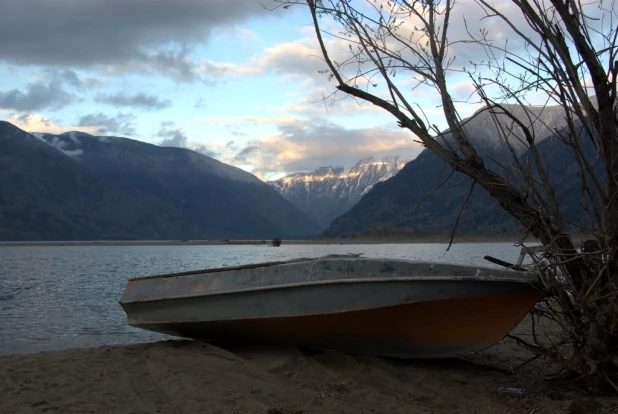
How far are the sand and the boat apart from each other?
0.31 m

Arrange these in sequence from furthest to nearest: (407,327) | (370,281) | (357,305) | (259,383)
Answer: (407,327)
(357,305)
(370,281)
(259,383)

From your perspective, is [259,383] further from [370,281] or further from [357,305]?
[370,281]

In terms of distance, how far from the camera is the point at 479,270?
304 inches

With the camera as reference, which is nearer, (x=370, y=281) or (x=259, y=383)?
(x=259, y=383)

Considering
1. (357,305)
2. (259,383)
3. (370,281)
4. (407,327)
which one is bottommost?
(259,383)

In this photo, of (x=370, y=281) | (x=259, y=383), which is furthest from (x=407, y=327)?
(x=259, y=383)

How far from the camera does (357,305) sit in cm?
820

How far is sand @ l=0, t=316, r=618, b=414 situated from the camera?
666 cm

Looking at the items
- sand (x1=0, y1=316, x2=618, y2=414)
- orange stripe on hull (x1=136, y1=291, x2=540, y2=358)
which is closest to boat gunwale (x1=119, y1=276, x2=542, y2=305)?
orange stripe on hull (x1=136, y1=291, x2=540, y2=358)

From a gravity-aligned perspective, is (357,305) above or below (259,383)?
above

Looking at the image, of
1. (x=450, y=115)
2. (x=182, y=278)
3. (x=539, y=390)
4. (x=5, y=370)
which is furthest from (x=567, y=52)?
(x=5, y=370)

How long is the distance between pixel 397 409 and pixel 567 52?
4580 millimetres

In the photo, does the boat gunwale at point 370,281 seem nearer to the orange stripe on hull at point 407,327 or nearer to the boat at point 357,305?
the boat at point 357,305

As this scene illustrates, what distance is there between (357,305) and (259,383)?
5.70 ft
